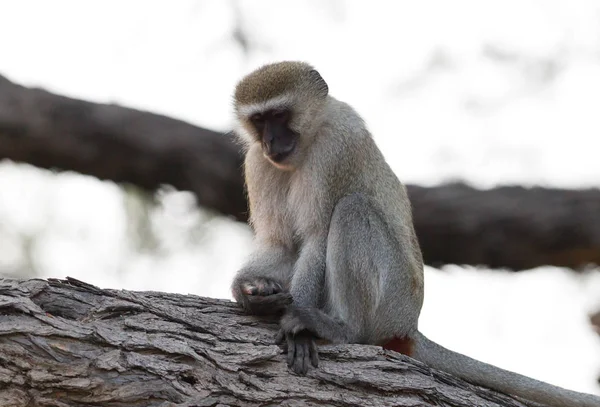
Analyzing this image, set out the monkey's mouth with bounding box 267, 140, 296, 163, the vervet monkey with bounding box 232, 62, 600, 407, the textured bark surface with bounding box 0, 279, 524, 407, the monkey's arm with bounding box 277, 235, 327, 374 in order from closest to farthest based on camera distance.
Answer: the textured bark surface with bounding box 0, 279, 524, 407, the monkey's arm with bounding box 277, 235, 327, 374, the vervet monkey with bounding box 232, 62, 600, 407, the monkey's mouth with bounding box 267, 140, 296, 163

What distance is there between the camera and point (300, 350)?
18.0ft

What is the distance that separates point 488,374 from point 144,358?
2.37 metres

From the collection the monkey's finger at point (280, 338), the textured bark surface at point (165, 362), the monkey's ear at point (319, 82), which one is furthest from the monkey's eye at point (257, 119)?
the monkey's finger at point (280, 338)

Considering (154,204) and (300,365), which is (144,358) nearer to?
(300,365)

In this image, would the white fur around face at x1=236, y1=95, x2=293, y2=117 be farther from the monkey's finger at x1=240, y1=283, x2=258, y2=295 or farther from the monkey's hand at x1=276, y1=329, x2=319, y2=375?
the monkey's hand at x1=276, y1=329, x2=319, y2=375

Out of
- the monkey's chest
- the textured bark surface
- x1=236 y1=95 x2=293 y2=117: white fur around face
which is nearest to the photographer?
the textured bark surface

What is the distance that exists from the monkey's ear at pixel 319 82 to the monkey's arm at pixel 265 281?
1.19m

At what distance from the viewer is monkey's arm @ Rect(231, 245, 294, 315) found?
5.91m

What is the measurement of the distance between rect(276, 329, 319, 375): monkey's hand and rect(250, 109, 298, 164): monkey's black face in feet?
4.90

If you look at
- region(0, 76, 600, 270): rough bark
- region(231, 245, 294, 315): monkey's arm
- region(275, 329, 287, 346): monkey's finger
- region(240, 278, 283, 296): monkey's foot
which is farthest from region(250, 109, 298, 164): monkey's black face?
region(0, 76, 600, 270): rough bark

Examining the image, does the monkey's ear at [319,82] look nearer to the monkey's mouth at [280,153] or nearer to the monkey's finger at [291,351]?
the monkey's mouth at [280,153]

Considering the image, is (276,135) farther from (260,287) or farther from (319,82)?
(260,287)

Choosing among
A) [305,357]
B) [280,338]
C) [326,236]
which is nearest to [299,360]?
[305,357]

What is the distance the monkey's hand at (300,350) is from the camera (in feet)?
17.7
